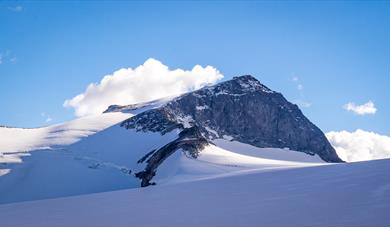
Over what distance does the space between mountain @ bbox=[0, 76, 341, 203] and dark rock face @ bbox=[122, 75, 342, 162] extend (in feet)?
1.23

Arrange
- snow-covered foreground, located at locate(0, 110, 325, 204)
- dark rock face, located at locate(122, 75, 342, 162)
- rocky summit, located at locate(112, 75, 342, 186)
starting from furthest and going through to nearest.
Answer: dark rock face, located at locate(122, 75, 342, 162)
rocky summit, located at locate(112, 75, 342, 186)
snow-covered foreground, located at locate(0, 110, 325, 204)

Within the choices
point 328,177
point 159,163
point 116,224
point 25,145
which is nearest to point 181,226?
point 116,224

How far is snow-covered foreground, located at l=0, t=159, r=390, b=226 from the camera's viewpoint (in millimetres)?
9893

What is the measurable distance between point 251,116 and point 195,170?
98259 millimetres

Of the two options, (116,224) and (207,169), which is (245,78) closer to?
(207,169)

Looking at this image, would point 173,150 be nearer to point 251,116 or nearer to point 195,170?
point 195,170

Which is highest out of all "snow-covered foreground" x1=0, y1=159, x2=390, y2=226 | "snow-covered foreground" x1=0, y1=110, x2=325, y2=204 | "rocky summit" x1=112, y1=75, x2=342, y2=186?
"rocky summit" x1=112, y1=75, x2=342, y2=186

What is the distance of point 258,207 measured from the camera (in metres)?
11.8

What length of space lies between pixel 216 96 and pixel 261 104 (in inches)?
758

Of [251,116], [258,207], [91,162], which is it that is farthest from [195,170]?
[251,116]

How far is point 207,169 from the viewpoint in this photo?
56250 millimetres

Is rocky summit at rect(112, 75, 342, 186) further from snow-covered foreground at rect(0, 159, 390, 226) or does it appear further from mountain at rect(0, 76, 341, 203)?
snow-covered foreground at rect(0, 159, 390, 226)

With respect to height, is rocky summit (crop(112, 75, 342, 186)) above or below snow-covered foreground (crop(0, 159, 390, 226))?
above

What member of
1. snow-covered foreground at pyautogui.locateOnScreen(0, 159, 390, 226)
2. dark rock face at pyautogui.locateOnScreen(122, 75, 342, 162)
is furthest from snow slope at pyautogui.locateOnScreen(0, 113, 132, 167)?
snow-covered foreground at pyautogui.locateOnScreen(0, 159, 390, 226)
